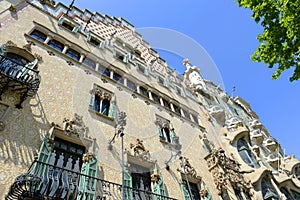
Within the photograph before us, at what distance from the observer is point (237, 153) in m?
14.5

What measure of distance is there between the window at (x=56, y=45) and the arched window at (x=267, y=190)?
1258 cm

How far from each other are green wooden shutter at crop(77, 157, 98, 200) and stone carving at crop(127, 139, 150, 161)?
1.80m

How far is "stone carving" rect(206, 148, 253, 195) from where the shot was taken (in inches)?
421

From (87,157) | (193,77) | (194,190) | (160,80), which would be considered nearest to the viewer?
(87,157)

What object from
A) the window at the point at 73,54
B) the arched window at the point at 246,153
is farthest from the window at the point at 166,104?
the window at the point at 73,54

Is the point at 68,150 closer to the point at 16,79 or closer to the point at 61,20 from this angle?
the point at 16,79

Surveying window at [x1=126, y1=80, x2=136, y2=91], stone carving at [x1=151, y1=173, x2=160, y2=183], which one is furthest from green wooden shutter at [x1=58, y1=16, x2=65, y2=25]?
stone carving at [x1=151, y1=173, x2=160, y2=183]

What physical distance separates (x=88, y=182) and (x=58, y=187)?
131 centimetres

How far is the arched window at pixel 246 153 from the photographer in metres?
13.9

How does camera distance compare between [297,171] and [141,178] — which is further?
[297,171]

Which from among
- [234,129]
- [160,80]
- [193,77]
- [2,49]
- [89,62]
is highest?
[193,77]

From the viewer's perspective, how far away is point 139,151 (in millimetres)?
8906

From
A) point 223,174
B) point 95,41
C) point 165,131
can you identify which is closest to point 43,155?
point 165,131

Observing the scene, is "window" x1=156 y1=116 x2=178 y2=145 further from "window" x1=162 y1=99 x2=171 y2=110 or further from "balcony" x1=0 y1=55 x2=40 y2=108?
"balcony" x1=0 y1=55 x2=40 y2=108
